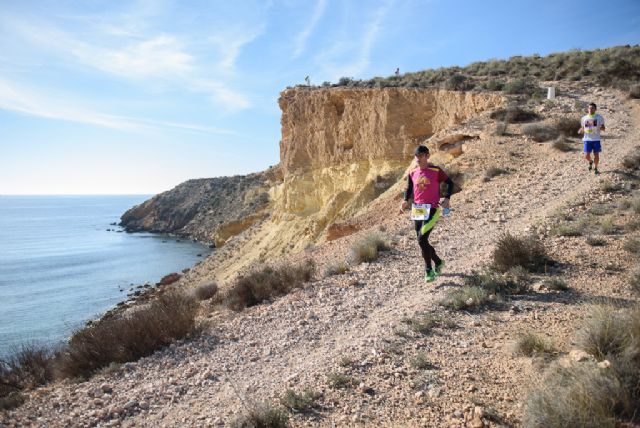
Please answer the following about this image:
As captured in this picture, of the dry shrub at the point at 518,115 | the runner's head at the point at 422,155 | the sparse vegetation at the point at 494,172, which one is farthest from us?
the dry shrub at the point at 518,115

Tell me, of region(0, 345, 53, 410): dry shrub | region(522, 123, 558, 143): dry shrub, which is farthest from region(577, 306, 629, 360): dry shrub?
region(522, 123, 558, 143): dry shrub

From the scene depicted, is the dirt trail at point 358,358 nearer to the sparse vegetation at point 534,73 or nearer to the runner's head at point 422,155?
the runner's head at point 422,155

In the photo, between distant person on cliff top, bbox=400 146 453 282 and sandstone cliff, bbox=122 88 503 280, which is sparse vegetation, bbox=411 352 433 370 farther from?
sandstone cliff, bbox=122 88 503 280

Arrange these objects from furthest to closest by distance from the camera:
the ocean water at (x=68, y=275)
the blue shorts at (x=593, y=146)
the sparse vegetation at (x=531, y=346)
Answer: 1. the ocean water at (x=68, y=275)
2. the blue shorts at (x=593, y=146)
3. the sparse vegetation at (x=531, y=346)

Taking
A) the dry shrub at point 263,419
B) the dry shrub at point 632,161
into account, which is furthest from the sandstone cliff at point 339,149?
the dry shrub at point 263,419

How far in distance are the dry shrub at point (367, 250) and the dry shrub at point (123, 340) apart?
3457 millimetres

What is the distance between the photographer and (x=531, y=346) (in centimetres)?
389

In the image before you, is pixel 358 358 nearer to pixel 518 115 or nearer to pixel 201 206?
pixel 518 115

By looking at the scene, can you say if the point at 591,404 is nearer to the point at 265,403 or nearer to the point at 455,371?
the point at 455,371

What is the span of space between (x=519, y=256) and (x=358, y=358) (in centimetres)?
328

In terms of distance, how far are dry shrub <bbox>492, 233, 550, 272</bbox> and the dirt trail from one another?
1.18ft

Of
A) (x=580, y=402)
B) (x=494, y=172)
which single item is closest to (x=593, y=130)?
(x=494, y=172)

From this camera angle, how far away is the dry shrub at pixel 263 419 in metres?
3.45

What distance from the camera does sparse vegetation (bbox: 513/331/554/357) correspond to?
12.5 feet
